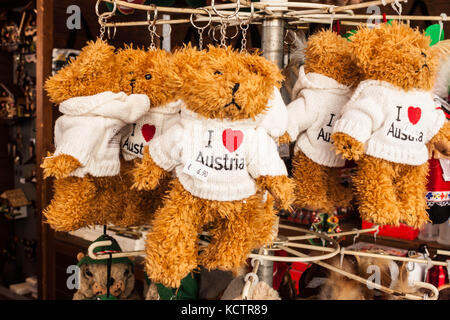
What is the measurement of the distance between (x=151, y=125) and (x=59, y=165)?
8.5 inches

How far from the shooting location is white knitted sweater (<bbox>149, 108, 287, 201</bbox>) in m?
0.76

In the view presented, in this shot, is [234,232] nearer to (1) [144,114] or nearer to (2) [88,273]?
(1) [144,114]

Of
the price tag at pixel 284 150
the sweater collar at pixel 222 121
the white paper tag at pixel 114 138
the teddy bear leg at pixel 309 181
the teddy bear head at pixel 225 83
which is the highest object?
the teddy bear head at pixel 225 83

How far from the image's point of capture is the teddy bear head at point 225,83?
715 millimetres

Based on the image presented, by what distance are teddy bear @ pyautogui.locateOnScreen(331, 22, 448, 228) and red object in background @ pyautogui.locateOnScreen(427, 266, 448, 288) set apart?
0.66m

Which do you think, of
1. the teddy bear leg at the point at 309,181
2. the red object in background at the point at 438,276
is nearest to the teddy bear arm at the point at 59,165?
the teddy bear leg at the point at 309,181

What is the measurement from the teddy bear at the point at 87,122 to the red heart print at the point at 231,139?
0.84ft

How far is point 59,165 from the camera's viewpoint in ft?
2.84

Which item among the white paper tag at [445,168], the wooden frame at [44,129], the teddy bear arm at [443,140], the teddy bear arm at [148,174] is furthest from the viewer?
the wooden frame at [44,129]

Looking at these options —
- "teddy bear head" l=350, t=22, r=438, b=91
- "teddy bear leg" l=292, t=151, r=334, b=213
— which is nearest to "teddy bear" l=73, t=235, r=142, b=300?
"teddy bear leg" l=292, t=151, r=334, b=213

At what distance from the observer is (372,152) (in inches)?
33.4

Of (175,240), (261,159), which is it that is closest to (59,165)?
(175,240)

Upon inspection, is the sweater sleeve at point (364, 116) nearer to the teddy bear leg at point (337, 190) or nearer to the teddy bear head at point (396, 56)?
the teddy bear head at point (396, 56)
